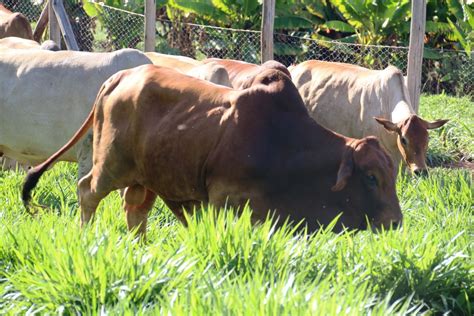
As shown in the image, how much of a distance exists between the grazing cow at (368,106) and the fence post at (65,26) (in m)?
2.67

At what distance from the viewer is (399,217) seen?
254 inches

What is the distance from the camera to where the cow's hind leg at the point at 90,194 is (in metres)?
7.25

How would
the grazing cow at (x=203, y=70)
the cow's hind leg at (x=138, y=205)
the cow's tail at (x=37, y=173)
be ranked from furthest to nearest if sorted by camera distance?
the grazing cow at (x=203, y=70) → the cow's tail at (x=37, y=173) → the cow's hind leg at (x=138, y=205)

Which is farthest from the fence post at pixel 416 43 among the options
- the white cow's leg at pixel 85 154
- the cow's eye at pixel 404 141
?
the white cow's leg at pixel 85 154

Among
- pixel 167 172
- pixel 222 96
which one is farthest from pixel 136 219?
pixel 222 96

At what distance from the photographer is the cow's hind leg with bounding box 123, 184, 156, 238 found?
7.11m

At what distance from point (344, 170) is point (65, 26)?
7388mm

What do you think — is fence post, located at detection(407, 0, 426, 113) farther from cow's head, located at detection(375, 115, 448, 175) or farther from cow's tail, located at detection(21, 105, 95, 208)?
cow's tail, located at detection(21, 105, 95, 208)

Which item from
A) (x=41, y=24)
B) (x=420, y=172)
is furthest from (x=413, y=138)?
(x=41, y=24)

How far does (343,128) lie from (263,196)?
4.88 metres

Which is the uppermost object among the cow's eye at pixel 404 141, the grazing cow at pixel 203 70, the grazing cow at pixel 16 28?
the grazing cow at pixel 203 70

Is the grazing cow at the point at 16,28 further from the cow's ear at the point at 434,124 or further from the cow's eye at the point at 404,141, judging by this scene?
the cow's ear at the point at 434,124

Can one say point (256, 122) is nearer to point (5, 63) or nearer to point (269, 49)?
point (5, 63)

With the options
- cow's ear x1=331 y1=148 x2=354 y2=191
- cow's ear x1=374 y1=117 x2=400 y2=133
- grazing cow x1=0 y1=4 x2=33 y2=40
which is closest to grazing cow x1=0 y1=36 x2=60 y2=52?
grazing cow x1=0 y1=4 x2=33 y2=40
